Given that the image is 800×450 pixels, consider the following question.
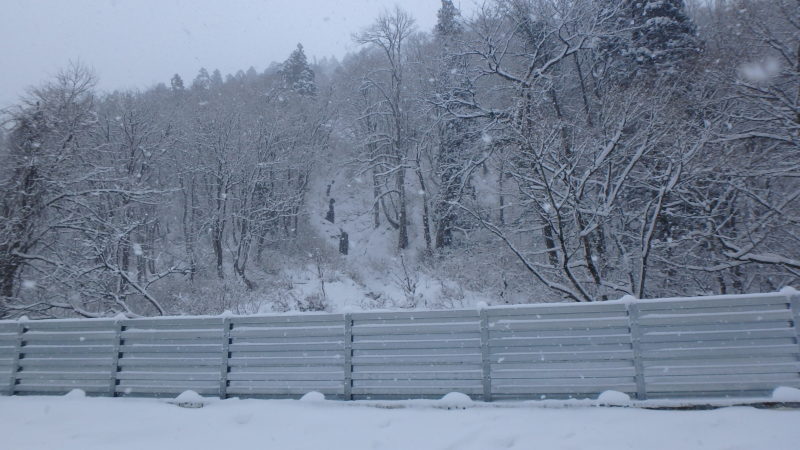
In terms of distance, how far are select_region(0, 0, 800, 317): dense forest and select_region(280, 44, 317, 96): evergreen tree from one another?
11.9 metres

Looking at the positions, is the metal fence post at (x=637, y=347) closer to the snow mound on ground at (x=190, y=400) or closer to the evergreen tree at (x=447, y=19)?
the snow mound on ground at (x=190, y=400)

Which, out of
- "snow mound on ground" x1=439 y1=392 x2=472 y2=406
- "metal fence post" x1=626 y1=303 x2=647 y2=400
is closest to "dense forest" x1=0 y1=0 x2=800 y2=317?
"metal fence post" x1=626 y1=303 x2=647 y2=400

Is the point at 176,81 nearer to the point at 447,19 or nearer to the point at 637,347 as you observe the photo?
the point at 447,19

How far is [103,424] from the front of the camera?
20.6 feet

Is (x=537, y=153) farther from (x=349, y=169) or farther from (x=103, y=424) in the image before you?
(x=349, y=169)

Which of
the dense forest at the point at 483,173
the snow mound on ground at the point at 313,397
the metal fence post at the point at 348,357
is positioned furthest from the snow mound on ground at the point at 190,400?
the dense forest at the point at 483,173

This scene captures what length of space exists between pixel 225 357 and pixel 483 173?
22.5m

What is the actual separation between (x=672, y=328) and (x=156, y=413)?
23.7 feet

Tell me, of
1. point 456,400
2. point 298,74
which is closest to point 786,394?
point 456,400

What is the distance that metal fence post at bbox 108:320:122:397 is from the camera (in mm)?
7641

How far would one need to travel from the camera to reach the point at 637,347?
6113mm

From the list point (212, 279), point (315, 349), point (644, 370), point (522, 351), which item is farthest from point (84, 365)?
point (212, 279)

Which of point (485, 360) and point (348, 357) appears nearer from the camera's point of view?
point (485, 360)

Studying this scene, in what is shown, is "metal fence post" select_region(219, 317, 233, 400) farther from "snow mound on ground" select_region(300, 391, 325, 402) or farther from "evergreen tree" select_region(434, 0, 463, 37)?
"evergreen tree" select_region(434, 0, 463, 37)
